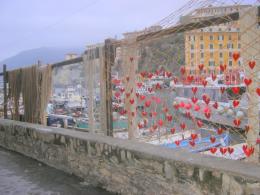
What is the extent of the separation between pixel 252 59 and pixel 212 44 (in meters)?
0.72

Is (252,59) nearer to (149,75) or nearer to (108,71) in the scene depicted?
(149,75)

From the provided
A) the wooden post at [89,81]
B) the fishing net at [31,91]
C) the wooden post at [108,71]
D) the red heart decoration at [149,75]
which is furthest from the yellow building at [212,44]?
the fishing net at [31,91]

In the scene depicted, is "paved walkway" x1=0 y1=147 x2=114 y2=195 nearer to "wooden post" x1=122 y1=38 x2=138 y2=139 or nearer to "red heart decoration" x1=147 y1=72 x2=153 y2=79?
"wooden post" x1=122 y1=38 x2=138 y2=139

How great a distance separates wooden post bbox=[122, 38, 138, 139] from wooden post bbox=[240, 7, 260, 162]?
2.04 metres

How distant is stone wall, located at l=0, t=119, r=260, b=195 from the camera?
149 inches

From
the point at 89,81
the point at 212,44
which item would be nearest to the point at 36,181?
the point at 89,81

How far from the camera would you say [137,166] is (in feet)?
16.3

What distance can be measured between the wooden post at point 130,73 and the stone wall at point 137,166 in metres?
0.48

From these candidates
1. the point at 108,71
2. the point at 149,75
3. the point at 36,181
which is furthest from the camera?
the point at 36,181

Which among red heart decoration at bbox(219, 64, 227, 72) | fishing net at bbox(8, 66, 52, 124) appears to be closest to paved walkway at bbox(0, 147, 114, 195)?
fishing net at bbox(8, 66, 52, 124)

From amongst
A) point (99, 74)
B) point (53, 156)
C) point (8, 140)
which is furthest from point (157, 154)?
point (8, 140)

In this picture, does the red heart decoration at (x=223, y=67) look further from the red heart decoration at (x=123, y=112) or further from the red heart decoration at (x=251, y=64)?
the red heart decoration at (x=123, y=112)

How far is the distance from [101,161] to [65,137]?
4.03 ft

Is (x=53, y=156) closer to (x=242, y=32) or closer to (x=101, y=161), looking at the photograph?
(x=101, y=161)
